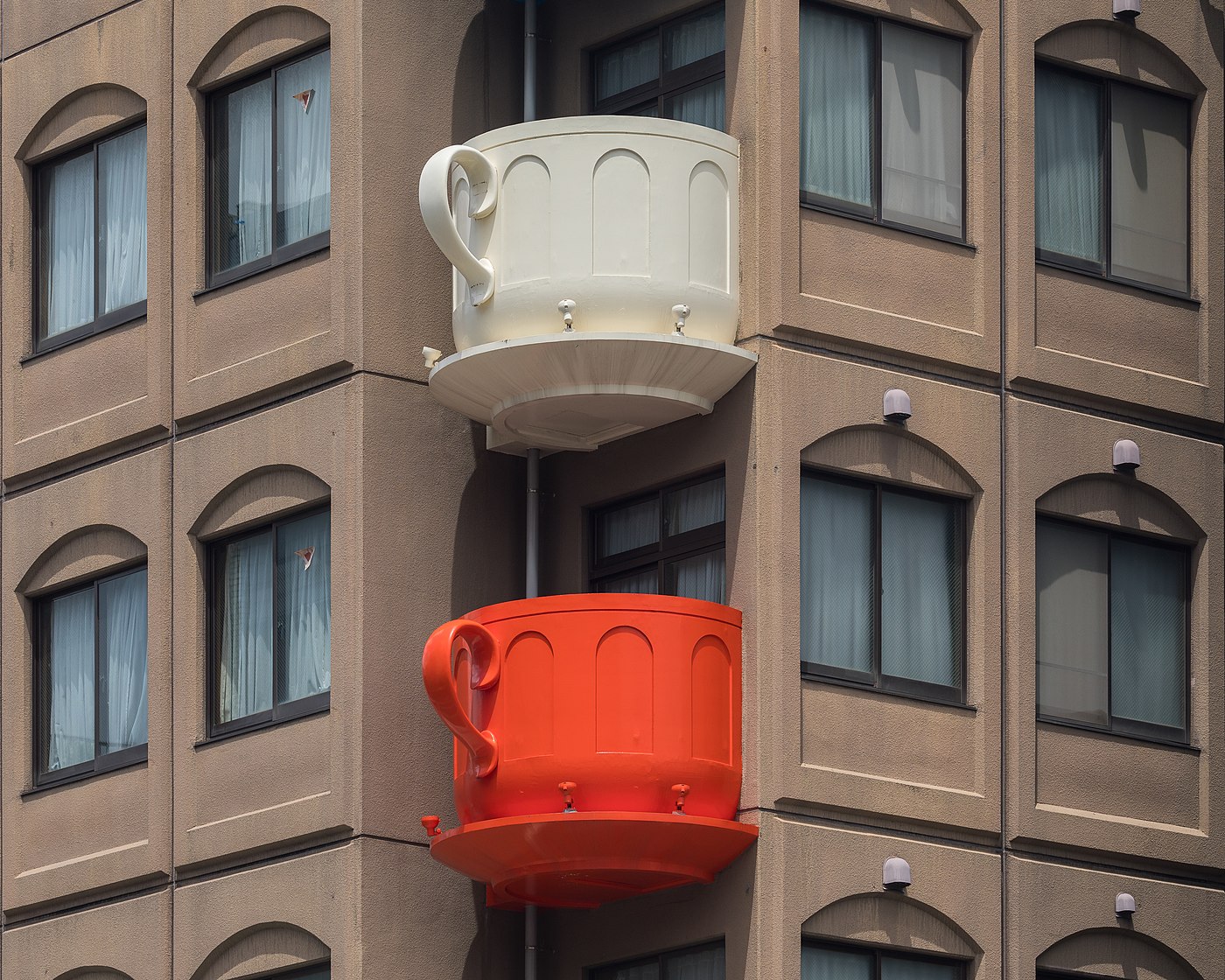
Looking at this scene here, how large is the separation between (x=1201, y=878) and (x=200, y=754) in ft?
30.6

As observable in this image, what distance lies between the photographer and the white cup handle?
27.8 m

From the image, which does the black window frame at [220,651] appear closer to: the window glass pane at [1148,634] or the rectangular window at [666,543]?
the rectangular window at [666,543]

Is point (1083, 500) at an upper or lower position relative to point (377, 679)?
upper

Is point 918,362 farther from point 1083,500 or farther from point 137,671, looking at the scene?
point 137,671

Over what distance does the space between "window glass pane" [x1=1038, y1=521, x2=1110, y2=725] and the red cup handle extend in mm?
5295

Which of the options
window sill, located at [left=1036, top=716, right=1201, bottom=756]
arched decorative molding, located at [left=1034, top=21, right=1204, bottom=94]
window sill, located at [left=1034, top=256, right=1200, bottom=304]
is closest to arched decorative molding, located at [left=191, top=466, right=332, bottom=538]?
window sill, located at [left=1036, top=716, right=1201, bottom=756]

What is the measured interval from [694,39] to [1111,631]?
676 centimetres

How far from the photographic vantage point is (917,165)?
2988 cm

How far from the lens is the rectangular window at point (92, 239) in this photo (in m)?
32.2

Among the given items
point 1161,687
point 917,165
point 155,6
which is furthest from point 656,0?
point 1161,687

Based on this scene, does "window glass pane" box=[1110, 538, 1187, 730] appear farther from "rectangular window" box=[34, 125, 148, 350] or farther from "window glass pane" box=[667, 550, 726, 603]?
"rectangular window" box=[34, 125, 148, 350]

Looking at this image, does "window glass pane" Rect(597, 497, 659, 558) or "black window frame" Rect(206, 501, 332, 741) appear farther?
"window glass pane" Rect(597, 497, 659, 558)

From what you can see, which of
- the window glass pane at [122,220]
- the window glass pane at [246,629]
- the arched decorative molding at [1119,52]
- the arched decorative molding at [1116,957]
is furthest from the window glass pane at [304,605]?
the arched decorative molding at [1119,52]

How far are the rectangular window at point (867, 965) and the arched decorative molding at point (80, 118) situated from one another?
11015 millimetres
